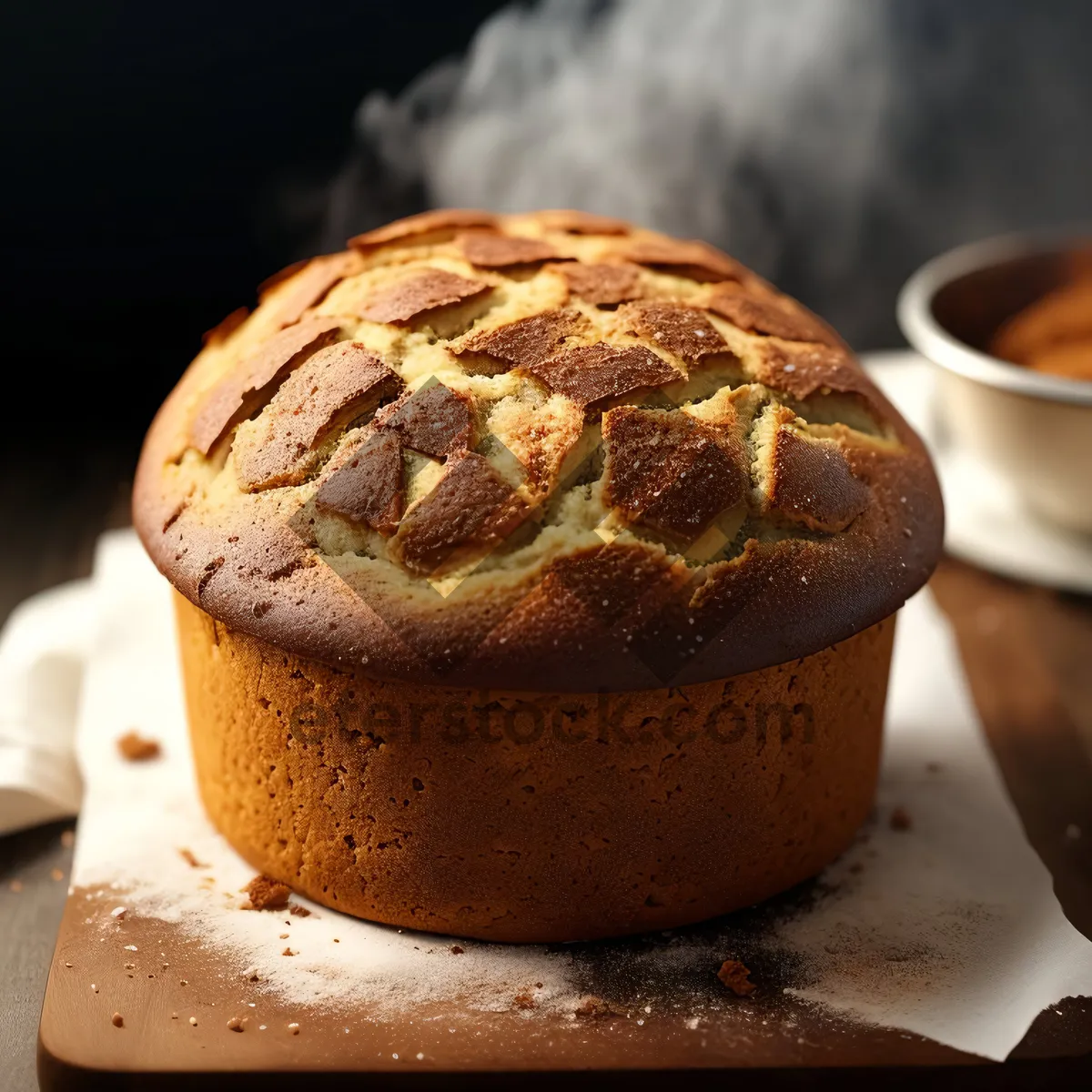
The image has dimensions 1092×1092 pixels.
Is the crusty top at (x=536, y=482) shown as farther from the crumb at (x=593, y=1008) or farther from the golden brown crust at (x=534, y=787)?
the crumb at (x=593, y=1008)

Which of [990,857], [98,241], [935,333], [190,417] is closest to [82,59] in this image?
[98,241]

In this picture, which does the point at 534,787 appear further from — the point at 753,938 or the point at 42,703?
the point at 42,703

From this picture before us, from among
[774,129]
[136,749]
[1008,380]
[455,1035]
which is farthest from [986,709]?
[774,129]

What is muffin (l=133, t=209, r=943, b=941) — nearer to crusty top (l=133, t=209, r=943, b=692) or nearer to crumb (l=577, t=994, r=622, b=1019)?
crusty top (l=133, t=209, r=943, b=692)

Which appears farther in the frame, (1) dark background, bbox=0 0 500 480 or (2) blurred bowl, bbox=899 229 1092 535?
(1) dark background, bbox=0 0 500 480

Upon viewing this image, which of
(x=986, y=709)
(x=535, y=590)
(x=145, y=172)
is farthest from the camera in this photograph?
(x=145, y=172)

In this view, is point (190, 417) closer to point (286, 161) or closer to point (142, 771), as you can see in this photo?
point (142, 771)

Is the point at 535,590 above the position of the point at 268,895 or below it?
above

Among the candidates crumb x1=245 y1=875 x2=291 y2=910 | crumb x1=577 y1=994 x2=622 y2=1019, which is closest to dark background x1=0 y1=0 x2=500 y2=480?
crumb x1=245 y1=875 x2=291 y2=910
